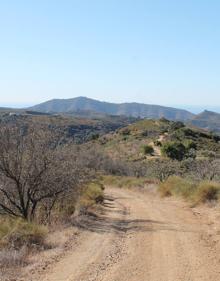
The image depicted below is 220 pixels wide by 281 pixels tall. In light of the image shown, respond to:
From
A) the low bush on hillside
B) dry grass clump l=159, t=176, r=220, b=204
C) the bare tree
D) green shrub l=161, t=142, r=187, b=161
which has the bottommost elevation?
green shrub l=161, t=142, r=187, b=161

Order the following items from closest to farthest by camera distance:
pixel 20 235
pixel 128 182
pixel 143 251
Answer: pixel 143 251, pixel 20 235, pixel 128 182

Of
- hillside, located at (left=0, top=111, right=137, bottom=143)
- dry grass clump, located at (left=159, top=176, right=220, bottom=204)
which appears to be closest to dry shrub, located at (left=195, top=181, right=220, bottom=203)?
dry grass clump, located at (left=159, top=176, right=220, bottom=204)

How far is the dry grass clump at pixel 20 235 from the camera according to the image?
40.9 feet

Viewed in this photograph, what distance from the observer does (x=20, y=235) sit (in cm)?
1289

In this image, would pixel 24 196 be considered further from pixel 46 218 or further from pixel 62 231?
pixel 62 231

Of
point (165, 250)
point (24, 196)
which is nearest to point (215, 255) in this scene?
point (165, 250)

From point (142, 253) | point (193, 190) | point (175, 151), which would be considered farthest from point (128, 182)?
point (142, 253)

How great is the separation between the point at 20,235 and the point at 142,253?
11.2 ft

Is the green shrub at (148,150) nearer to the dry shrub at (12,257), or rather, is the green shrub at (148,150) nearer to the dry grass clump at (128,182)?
the dry grass clump at (128,182)

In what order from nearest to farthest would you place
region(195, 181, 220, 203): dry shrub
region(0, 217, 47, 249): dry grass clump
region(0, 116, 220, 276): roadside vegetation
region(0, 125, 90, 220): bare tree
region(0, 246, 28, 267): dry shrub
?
region(0, 246, 28, 267): dry shrub, region(0, 217, 47, 249): dry grass clump, region(0, 116, 220, 276): roadside vegetation, region(0, 125, 90, 220): bare tree, region(195, 181, 220, 203): dry shrub

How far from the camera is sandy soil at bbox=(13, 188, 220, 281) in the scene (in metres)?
9.72

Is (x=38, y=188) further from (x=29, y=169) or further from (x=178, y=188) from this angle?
(x=178, y=188)

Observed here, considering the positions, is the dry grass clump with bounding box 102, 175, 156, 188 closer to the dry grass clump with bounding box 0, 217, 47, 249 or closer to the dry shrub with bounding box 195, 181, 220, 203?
the dry shrub with bounding box 195, 181, 220, 203

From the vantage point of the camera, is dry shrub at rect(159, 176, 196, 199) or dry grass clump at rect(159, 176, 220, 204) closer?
dry grass clump at rect(159, 176, 220, 204)
